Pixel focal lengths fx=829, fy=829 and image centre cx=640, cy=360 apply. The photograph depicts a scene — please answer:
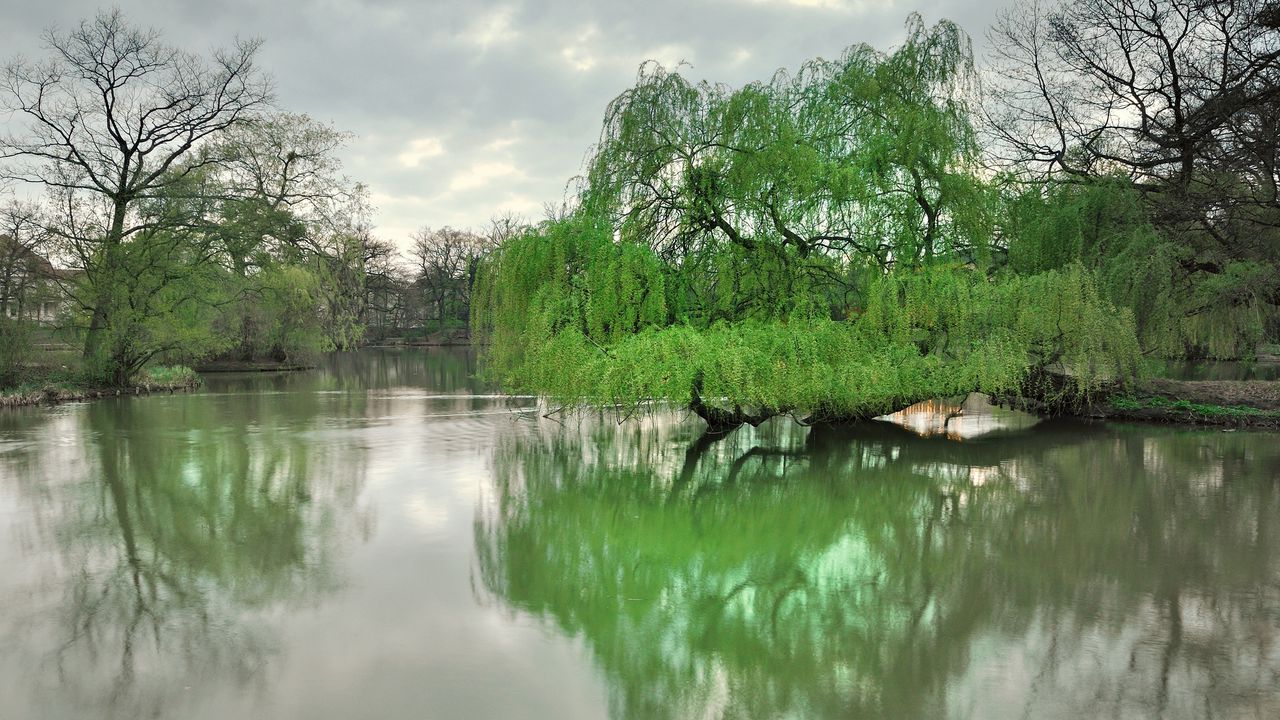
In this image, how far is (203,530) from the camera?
7.50m

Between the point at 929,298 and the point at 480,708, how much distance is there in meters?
9.97

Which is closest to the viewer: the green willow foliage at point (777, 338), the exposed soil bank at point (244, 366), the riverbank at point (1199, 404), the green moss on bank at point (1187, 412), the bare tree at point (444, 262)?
the green willow foliage at point (777, 338)

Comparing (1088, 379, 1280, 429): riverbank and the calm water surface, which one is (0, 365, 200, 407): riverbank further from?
(1088, 379, 1280, 429): riverbank

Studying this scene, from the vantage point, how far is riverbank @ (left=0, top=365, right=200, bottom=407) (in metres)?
18.8

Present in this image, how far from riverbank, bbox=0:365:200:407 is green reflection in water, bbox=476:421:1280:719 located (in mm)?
14474

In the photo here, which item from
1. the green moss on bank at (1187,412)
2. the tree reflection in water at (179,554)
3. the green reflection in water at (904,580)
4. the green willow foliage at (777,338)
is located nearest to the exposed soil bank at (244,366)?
the tree reflection in water at (179,554)

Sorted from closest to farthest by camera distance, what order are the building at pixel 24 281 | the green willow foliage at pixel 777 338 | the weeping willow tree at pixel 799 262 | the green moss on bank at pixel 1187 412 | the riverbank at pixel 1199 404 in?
the green willow foliage at pixel 777 338 < the weeping willow tree at pixel 799 262 < the green moss on bank at pixel 1187 412 < the riverbank at pixel 1199 404 < the building at pixel 24 281

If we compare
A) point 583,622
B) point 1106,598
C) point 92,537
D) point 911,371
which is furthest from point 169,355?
point 1106,598

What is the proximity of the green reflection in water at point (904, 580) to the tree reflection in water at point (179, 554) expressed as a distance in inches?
61.5

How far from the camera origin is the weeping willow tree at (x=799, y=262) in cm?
1162

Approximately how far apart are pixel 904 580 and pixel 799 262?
7774 millimetres

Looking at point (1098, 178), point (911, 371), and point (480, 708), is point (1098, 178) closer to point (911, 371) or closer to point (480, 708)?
point (911, 371)

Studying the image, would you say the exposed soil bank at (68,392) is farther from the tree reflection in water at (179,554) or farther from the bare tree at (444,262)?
the bare tree at (444,262)

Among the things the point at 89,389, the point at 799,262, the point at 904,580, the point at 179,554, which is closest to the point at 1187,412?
the point at 799,262
